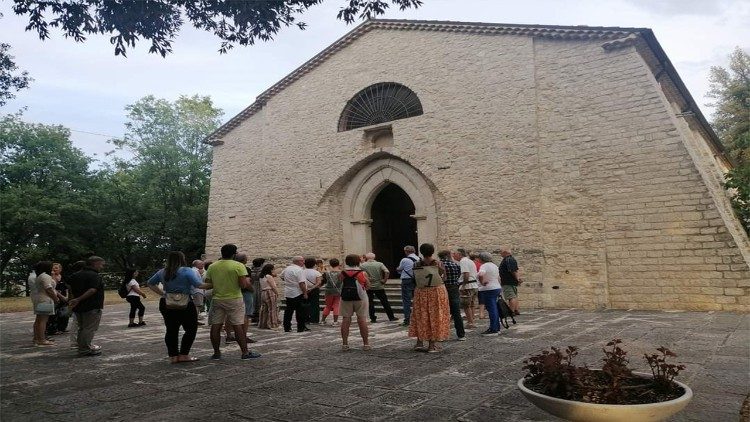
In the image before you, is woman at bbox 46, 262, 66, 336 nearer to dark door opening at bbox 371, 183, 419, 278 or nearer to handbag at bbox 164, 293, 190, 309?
handbag at bbox 164, 293, 190, 309

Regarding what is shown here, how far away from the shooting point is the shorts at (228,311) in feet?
20.9

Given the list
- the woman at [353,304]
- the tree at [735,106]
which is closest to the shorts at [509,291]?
the woman at [353,304]

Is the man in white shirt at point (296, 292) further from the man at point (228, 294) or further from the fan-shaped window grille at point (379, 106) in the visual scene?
the fan-shaped window grille at point (379, 106)

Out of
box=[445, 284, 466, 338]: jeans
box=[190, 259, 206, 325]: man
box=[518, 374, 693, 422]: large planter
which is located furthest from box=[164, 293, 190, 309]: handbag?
box=[518, 374, 693, 422]: large planter

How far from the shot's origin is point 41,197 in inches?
961

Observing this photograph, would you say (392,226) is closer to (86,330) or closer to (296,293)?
(296,293)

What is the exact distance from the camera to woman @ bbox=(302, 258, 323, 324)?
9562 mm

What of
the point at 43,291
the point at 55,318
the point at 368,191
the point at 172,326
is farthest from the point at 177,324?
the point at 368,191

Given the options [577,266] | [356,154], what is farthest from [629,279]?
[356,154]

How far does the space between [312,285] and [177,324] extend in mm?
3645

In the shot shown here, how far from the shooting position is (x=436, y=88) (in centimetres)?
1448

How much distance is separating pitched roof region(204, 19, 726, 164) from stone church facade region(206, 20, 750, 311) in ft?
0.17

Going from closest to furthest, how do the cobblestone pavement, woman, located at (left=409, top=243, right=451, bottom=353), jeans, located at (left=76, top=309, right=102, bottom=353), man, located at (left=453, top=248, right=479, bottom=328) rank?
the cobblestone pavement → woman, located at (left=409, top=243, right=451, bottom=353) → jeans, located at (left=76, top=309, right=102, bottom=353) → man, located at (left=453, top=248, right=479, bottom=328)

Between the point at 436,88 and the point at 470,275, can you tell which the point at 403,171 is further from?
the point at 470,275
